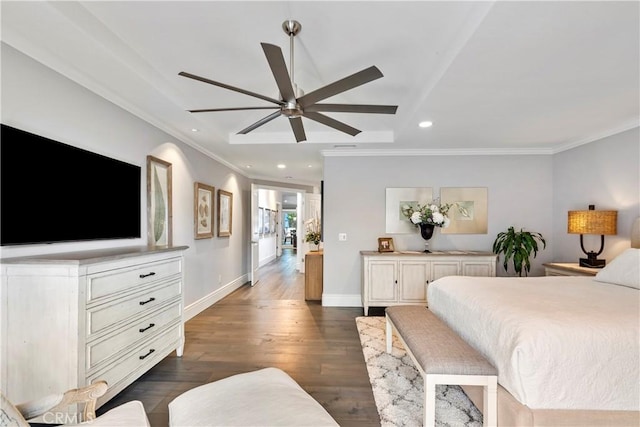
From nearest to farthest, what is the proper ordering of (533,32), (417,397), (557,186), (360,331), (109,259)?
(533,32), (109,259), (417,397), (360,331), (557,186)

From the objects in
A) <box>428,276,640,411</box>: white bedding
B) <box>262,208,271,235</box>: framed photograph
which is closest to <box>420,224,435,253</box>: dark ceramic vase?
<box>428,276,640,411</box>: white bedding

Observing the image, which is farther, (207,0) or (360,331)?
(360,331)

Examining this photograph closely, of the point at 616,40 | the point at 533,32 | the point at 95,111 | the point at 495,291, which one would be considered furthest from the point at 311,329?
the point at 616,40

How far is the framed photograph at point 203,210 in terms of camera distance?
4.21 metres

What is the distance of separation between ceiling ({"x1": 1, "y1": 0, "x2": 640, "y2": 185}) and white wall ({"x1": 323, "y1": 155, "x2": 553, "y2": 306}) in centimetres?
100

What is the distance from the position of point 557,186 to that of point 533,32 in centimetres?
356

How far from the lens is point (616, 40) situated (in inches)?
72.7

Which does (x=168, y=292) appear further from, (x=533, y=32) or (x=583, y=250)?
(x=583, y=250)

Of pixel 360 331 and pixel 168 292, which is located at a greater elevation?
pixel 168 292

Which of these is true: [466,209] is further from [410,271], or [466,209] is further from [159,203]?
[159,203]

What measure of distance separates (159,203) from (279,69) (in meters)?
2.46

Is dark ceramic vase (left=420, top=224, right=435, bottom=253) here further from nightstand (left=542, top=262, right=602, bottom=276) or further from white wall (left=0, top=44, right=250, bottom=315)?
white wall (left=0, top=44, right=250, bottom=315)

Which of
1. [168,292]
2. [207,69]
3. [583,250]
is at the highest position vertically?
[207,69]

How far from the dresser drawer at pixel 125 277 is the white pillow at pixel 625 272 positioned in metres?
3.92
